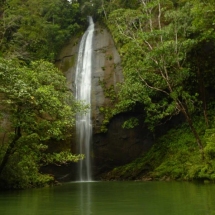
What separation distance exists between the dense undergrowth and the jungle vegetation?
60 mm

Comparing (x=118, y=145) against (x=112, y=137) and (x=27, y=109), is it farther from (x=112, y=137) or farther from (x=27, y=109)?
(x=27, y=109)

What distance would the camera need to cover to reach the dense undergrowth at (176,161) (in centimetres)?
1820

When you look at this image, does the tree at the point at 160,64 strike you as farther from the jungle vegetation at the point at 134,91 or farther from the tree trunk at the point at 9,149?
the tree trunk at the point at 9,149

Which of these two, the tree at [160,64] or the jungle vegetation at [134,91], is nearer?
the jungle vegetation at [134,91]

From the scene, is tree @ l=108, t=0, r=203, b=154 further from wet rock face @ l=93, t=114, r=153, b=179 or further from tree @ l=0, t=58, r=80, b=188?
tree @ l=0, t=58, r=80, b=188

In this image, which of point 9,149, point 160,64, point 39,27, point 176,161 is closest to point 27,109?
point 9,149

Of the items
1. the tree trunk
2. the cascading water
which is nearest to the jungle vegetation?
the tree trunk

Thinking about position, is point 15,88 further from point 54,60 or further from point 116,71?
point 54,60

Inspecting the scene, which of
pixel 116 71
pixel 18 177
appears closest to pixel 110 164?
pixel 116 71

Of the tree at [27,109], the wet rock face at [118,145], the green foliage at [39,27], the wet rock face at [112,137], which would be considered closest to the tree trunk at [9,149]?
the tree at [27,109]

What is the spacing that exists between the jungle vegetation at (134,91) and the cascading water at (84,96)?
1682 millimetres

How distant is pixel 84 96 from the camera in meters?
27.4

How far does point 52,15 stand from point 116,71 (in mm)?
10422

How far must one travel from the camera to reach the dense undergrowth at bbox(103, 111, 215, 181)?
18.2m
